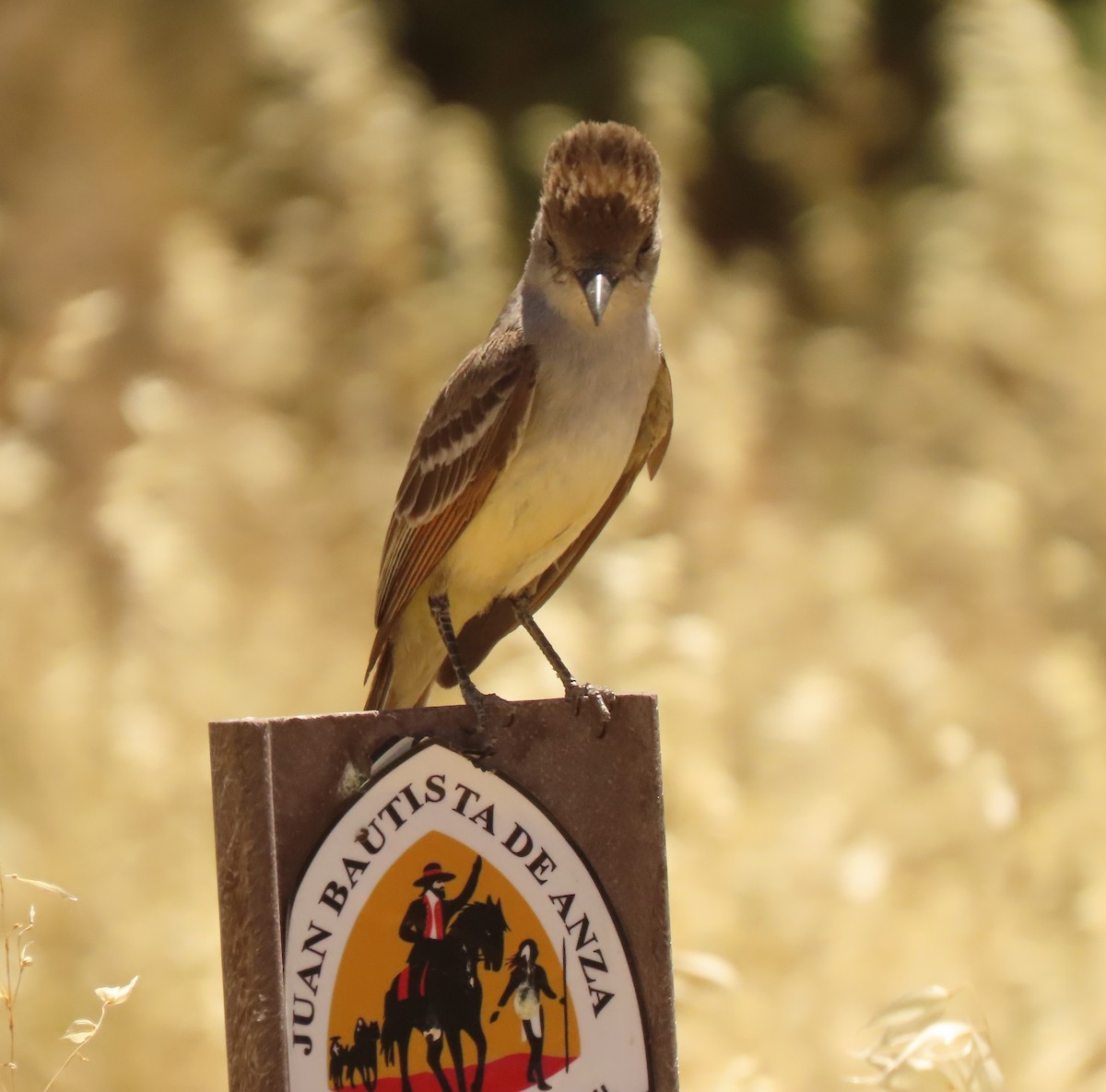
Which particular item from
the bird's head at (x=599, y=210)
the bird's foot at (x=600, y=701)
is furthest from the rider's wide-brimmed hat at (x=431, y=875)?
the bird's head at (x=599, y=210)

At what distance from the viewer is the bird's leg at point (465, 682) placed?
1.97m

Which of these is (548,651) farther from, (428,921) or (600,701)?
(428,921)

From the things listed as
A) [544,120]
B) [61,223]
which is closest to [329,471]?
[61,223]

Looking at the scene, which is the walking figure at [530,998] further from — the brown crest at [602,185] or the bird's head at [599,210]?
the brown crest at [602,185]

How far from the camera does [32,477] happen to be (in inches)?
120

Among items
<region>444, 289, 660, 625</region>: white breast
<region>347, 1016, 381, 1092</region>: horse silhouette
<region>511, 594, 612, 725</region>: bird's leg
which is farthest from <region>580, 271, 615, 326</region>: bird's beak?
<region>347, 1016, 381, 1092</region>: horse silhouette

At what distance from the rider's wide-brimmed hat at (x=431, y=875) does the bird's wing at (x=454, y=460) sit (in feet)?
2.69

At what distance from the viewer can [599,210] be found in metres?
2.56

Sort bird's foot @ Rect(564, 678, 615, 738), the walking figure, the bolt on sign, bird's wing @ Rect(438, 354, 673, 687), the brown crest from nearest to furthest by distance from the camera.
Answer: the bolt on sign < the walking figure < bird's foot @ Rect(564, 678, 615, 738) < the brown crest < bird's wing @ Rect(438, 354, 673, 687)

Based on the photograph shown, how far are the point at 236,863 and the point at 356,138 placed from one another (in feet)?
8.59

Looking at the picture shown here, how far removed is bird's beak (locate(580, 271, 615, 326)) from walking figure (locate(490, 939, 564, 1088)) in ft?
3.19

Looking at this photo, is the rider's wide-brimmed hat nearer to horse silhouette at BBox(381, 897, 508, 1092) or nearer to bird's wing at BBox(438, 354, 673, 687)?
horse silhouette at BBox(381, 897, 508, 1092)

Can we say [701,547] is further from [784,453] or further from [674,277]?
[784,453]

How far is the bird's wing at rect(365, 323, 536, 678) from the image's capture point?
8.70 ft
